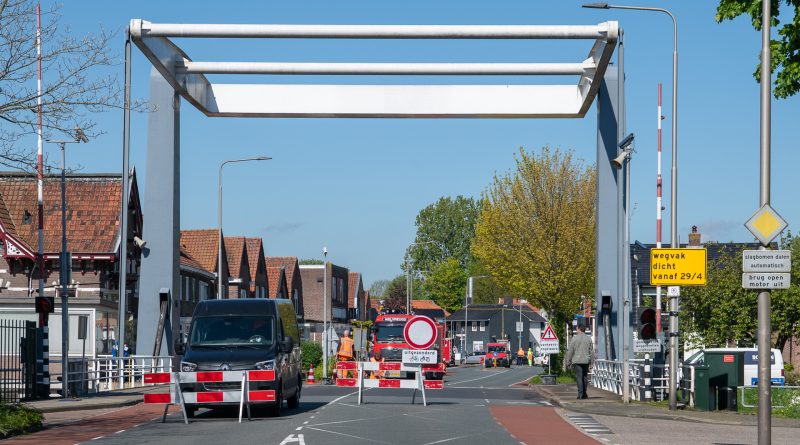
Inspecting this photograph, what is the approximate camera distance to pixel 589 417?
927 inches

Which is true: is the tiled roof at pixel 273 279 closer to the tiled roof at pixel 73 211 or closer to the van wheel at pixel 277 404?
the tiled roof at pixel 73 211

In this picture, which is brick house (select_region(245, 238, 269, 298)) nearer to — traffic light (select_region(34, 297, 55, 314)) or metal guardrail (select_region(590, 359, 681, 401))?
metal guardrail (select_region(590, 359, 681, 401))

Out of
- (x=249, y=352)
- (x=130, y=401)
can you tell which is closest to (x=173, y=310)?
(x=130, y=401)

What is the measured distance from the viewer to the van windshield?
2264cm

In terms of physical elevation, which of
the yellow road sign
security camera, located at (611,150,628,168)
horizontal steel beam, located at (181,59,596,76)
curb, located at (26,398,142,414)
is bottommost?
curb, located at (26,398,142,414)

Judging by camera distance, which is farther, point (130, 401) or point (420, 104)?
point (420, 104)

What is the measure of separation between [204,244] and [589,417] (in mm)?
55124

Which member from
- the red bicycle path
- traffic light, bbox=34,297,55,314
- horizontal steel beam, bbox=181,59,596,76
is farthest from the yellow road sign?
traffic light, bbox=34,297,55,314

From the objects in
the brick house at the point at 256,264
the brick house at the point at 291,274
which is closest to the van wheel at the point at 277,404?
the brick house at the point at 256,264

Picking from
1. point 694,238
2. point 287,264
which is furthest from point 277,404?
point 287,264

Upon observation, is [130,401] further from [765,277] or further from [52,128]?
[765,277]

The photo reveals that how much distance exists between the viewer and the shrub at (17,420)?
18609 millimetres

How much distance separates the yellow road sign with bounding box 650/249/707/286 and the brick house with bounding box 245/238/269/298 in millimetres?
60705

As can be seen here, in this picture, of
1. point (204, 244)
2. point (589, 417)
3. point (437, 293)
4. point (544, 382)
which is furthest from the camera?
point (437, 293)
